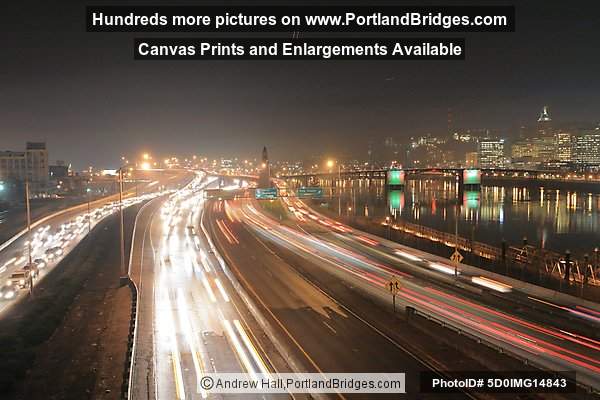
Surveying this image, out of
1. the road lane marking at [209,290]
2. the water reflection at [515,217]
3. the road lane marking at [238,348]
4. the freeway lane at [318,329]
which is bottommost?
the water reflection at [515,217]

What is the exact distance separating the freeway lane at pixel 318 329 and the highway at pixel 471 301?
7.36ft

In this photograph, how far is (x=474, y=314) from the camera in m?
19.1

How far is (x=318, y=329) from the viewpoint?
1772cm

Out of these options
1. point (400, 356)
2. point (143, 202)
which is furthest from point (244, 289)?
point (143, 202)

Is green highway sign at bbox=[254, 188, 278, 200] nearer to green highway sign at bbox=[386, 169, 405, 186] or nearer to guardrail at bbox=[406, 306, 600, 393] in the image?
guardrail at bbox=[406, 306, 600, 393]

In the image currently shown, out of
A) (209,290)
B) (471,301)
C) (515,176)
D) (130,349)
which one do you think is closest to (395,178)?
Result: (515,176)

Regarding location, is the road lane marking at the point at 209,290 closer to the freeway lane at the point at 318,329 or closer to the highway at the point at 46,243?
the freeway lane at the point at 318,329

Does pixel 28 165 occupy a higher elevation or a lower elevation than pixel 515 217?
higher

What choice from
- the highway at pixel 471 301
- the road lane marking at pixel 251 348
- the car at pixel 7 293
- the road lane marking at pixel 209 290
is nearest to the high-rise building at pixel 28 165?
the car at pixel 7 293

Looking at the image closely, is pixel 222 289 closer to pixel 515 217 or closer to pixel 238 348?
pixel 238 348

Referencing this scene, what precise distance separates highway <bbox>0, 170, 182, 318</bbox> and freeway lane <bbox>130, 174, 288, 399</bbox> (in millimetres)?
6334

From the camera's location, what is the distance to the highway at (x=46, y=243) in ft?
95.9

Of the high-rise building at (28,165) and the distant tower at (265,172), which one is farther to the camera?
the high-rise building at (28,165)

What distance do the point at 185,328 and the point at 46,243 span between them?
32733mm
